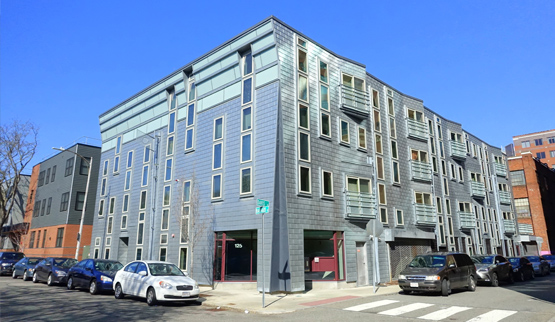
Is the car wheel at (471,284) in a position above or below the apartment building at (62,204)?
below

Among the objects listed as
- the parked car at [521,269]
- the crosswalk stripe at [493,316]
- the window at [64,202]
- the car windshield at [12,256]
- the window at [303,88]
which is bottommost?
the crosswalk stripe at [493,316]

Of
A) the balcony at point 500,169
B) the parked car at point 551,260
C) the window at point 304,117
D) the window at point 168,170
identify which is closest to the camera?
the window at point 304,117

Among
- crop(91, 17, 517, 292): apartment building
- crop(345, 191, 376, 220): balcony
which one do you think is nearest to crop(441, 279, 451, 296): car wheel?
crop(91, 17, 517, 292): apartment building

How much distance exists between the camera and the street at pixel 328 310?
10.3m

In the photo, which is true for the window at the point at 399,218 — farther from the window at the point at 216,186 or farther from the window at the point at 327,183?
the window at the point at 216,186

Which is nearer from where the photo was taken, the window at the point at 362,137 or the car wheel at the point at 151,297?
the car wheel at the point at 151,297

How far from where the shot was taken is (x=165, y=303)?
13523 mm

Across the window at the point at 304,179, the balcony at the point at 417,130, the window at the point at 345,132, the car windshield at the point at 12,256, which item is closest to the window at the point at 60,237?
the car windshield at the point at 12,256

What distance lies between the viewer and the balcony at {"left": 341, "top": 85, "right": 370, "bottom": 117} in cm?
2256

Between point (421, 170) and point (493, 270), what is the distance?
402 inches

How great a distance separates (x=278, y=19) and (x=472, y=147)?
27835mm

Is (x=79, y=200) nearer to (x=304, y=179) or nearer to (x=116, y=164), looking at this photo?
(x=116, y=164)

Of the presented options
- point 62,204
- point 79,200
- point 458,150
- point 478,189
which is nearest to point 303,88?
point 458,150

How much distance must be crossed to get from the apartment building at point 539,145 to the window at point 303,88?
85.3m
